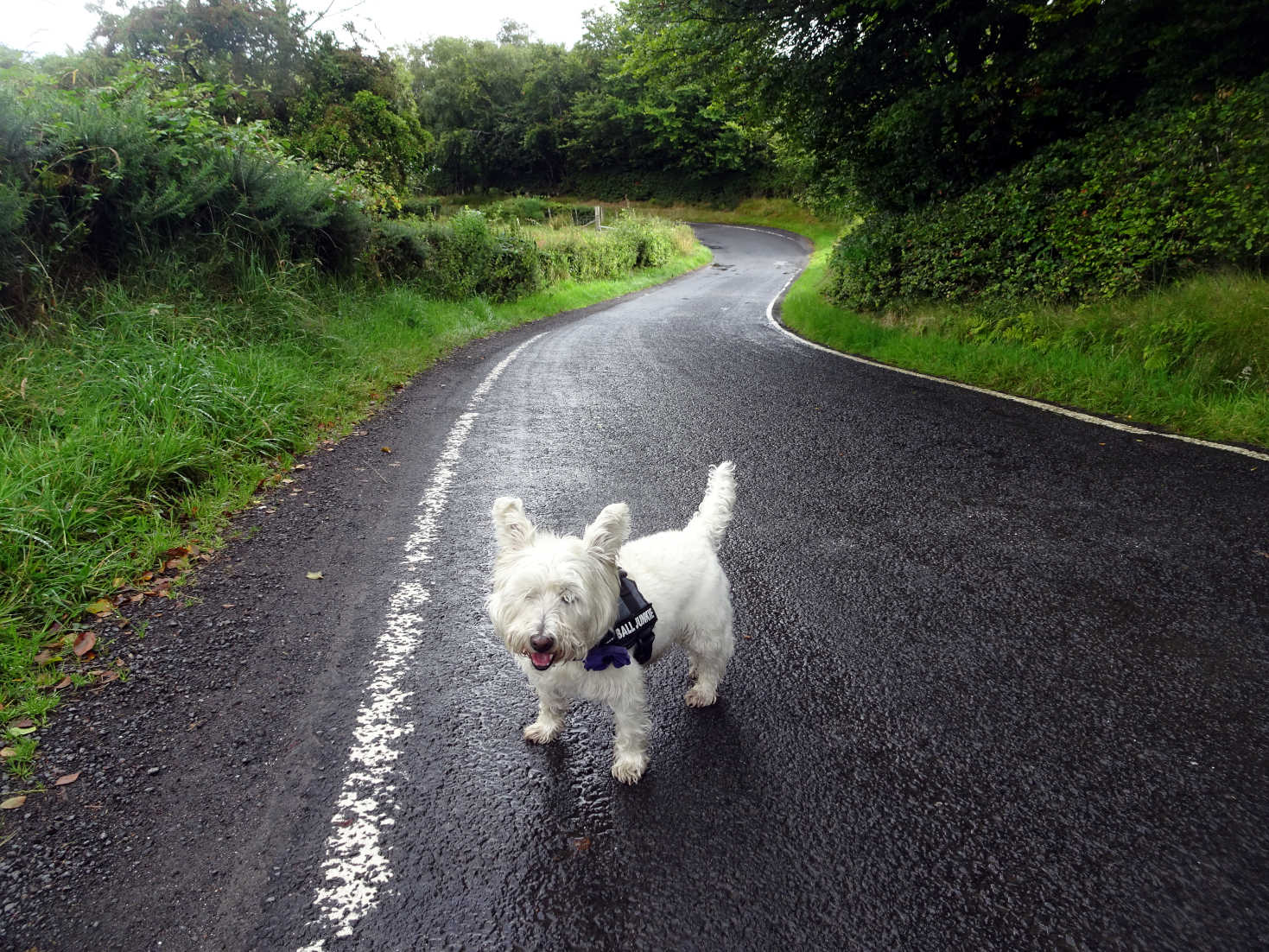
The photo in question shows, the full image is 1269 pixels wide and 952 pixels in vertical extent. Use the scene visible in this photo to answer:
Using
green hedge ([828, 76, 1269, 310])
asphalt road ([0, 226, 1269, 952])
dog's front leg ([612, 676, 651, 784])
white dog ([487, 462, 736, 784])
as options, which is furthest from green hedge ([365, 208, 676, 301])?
dog's front leg ([612, 676, 651, 784])

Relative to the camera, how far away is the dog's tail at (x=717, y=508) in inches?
123

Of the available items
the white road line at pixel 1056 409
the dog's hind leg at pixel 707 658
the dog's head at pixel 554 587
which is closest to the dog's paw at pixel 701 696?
the dog's hind leg at pixel 707 658

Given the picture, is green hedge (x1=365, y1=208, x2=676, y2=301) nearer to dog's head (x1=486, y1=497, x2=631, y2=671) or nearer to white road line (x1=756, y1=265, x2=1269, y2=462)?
white road line (x1=756, y1=265, x2=1269, y2=462)

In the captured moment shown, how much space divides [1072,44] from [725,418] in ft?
26.9

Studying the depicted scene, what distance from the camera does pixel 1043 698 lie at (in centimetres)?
289

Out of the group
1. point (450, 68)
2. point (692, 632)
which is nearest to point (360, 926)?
point (692, 632)

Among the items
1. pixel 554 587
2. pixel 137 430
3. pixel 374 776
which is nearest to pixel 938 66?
pixel 554 587

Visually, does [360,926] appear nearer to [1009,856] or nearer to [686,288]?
[1009,856]

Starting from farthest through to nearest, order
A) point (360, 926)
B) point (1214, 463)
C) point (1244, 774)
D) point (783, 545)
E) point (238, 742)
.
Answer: point (1214, 463)
point (783, 545)
point (238, 742)
point (1244, 774)
point (360, 926)

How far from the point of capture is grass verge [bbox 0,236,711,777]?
3580mm

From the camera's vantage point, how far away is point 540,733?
279 cm

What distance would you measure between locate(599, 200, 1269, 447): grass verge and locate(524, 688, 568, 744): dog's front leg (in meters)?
6.51

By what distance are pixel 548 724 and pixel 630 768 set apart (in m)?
0.42

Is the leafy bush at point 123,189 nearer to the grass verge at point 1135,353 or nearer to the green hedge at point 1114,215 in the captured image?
the grass verge at point 1135,353
